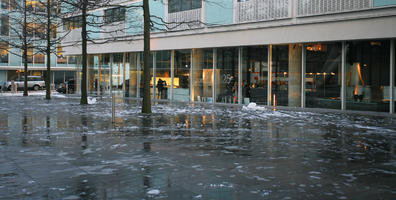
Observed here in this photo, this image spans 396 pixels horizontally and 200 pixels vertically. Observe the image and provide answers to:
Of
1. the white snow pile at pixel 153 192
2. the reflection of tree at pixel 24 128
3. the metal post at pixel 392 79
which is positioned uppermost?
the metal post at pixel 392 79

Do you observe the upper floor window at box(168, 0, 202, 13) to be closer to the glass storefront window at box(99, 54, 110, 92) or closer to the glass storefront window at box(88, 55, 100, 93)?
the glass storefront window at box(99, 54, 110, 92)

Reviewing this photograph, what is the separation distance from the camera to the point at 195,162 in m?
9.14

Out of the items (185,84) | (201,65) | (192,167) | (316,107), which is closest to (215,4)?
(201,65)

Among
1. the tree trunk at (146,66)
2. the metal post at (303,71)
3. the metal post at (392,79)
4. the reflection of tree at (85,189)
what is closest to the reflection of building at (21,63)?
the metal post at (303,71)

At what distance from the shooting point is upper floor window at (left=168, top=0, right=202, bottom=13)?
31500 mm

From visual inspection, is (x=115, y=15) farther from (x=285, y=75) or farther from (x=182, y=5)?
(x=285, y=75)

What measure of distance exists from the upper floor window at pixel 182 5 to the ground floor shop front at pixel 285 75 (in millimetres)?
3209

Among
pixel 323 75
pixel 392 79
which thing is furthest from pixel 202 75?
pixel 392 79

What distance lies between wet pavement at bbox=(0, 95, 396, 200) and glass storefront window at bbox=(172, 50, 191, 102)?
18.1 meters

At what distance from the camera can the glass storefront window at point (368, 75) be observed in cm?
2297

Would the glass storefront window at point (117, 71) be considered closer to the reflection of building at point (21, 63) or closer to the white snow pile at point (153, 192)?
the reflection of building at point (21, 63)

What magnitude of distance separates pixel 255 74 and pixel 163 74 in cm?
978

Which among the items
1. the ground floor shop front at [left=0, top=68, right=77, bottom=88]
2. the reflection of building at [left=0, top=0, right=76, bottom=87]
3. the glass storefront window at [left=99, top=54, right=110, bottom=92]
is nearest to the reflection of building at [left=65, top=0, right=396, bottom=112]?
the glass storefront window at [left=99, top=54, right=110, bottom=92]

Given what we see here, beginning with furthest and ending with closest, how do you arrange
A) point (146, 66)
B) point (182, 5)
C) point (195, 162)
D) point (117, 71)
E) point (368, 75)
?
1. point (117, 71)
2. point (182, 5)
3. point (368, 75)
4. point (146, 66)
5. point (195, 162)
